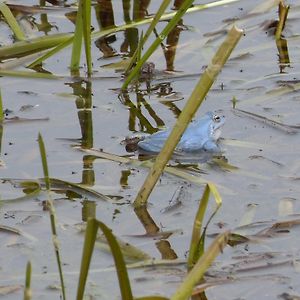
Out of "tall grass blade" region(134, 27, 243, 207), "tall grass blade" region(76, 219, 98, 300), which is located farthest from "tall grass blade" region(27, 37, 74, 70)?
"tall grass blade" region(76, 219, 98, 300)

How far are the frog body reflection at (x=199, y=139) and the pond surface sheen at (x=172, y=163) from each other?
61 millimetres

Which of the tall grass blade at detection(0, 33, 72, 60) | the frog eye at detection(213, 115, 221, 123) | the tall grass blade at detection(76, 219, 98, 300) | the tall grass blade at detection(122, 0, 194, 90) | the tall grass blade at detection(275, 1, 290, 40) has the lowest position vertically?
the tall grass blade at detection(76, 219, 98, 300)

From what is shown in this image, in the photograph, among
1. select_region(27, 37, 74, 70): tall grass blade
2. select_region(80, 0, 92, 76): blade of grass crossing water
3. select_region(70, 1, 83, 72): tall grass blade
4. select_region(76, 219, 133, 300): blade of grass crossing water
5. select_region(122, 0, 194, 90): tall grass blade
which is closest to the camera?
select_region(76, 219, 133, 300): blade of grass crossing water

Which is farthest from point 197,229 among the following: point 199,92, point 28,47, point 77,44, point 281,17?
point 281,17

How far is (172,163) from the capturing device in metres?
4.23

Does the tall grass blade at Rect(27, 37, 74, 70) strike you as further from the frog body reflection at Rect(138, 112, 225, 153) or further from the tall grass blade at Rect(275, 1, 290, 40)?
the tall grass blade at Rect(275, 1, 290, 40)

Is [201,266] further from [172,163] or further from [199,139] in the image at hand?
[199,139]

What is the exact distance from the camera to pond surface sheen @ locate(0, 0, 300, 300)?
3.34 m

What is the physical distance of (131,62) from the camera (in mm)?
4883

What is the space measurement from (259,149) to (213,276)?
107 cm

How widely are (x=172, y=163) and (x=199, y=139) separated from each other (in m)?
0.21

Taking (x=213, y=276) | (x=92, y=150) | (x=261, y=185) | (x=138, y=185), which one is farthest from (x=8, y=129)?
(x=213, y=276)

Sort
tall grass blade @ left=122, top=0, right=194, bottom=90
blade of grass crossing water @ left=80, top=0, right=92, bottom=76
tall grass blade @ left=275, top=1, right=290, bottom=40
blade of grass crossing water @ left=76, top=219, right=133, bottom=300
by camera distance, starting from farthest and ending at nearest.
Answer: tall grass blade @ left=275, top=1, right=290, bottom=40 < blade of grass crossing water @ left=80, top=0, right=92, bottom=76 < tall grass blade @ left=122, top=0, right=194, bottom=90 < blade of grass crossing water @ left=76, top=219, right=133, bottom=300

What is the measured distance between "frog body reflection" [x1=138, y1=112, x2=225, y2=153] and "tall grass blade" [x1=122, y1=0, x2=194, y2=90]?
31cm
